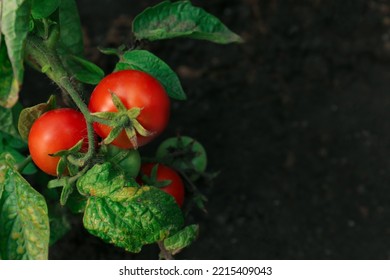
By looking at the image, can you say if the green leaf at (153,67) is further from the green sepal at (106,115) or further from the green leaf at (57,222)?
the green leaf at (57,222)

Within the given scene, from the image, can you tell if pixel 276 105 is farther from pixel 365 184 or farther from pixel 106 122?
pixel 106 122

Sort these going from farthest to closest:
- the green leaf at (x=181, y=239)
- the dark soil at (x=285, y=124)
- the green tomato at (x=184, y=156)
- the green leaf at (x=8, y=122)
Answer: the dark soil at (x=285, y=124), the green tomato at (x=184, y=156), the green leaf at (x=8, y=122), the green leaf at (x=181, y=239)

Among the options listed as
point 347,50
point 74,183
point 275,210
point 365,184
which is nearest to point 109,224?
point 74,183

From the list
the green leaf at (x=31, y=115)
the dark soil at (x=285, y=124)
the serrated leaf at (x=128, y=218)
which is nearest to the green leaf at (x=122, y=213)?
the serrated leaf at (x=128, y=218)

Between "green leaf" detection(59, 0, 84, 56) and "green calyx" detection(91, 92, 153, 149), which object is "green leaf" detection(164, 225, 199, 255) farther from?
"green leaf" detection(59, 0, 84, 56)

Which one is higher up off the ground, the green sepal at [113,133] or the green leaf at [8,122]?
the green sepal at [113,133]

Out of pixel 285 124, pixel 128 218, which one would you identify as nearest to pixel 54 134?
pixel 128 218
